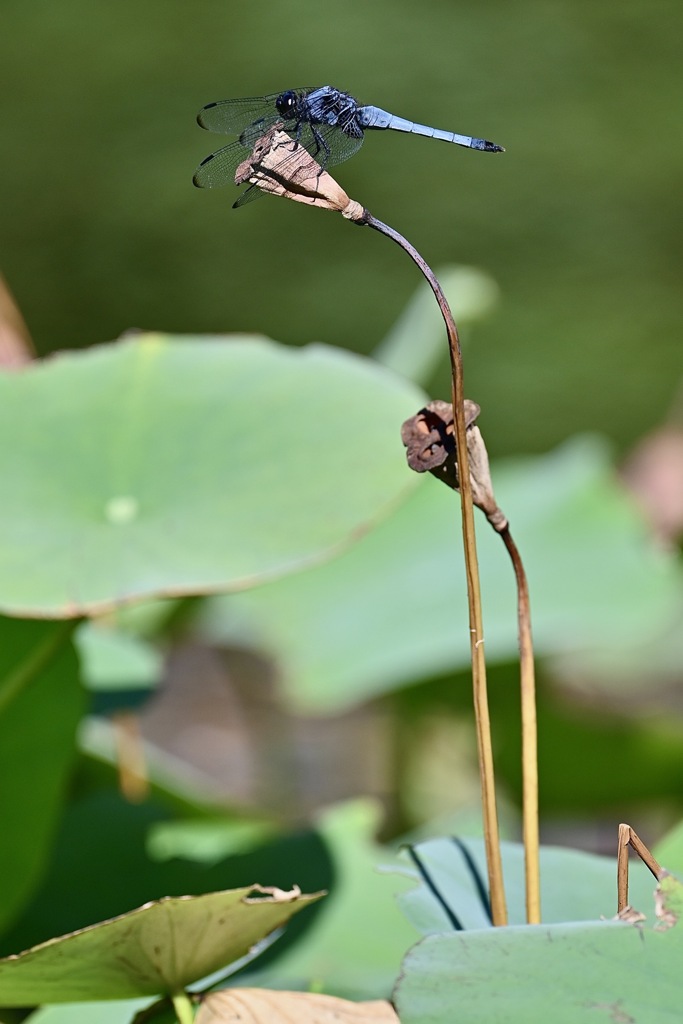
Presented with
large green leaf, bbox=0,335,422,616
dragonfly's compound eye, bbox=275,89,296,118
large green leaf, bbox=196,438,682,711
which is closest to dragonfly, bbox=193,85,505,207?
dragonfly's compound eye, bbox=275,89,296,118

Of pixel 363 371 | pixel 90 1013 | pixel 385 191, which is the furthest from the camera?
pixel 385 191

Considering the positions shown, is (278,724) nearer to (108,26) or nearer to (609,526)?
(609,526)

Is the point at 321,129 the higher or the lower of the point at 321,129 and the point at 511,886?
the higher

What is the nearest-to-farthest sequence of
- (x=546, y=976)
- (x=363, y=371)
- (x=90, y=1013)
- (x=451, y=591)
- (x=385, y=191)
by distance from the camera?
(x=546, y=976)
(x=90, y=1013)
(x=363, y=371)
(x=451, y=591)
(x=385, y=191)

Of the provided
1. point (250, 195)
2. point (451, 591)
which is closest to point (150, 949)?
point (250, 195)

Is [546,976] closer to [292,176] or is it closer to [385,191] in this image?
[292,176]

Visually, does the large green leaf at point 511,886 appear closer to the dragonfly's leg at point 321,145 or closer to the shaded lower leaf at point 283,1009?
the shaded lower leaf at point 283,1009
